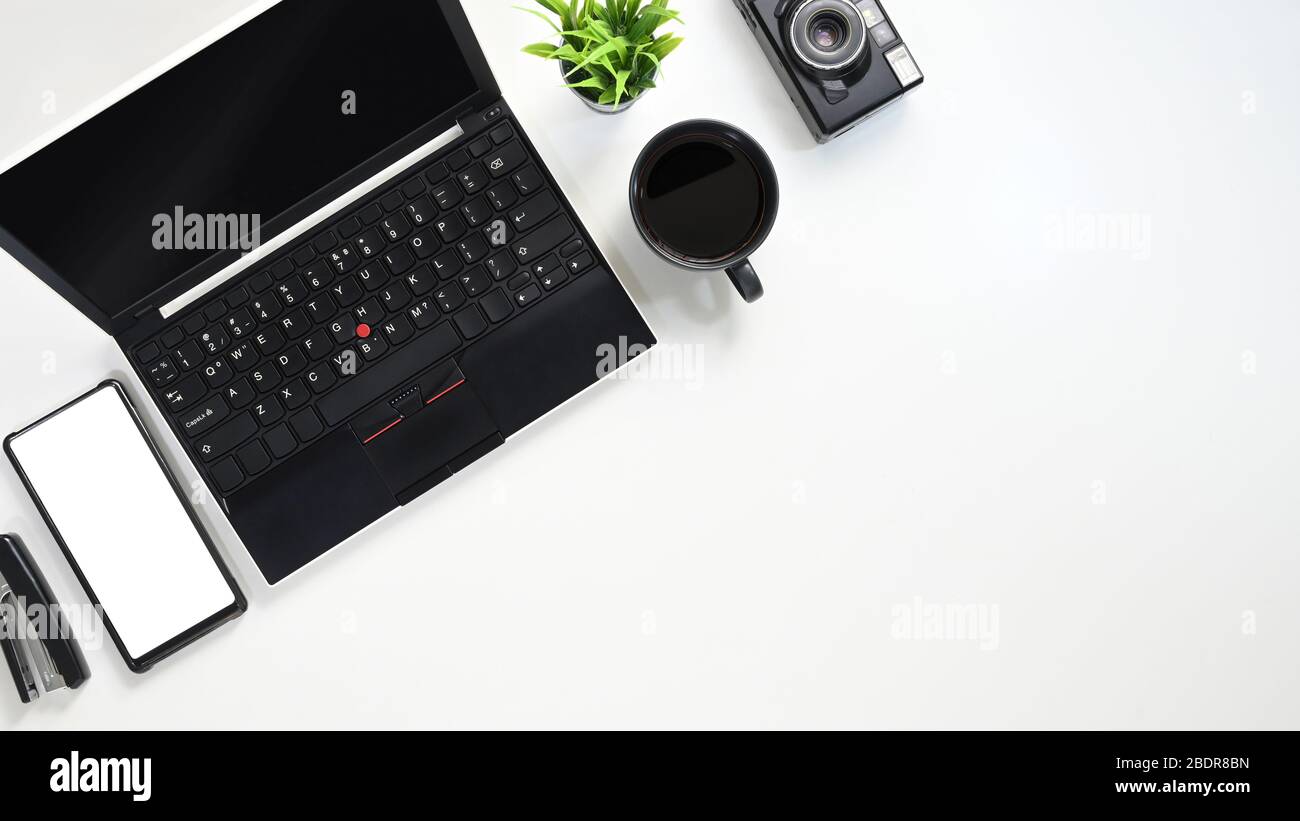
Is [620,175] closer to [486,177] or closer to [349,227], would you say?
[486,177]

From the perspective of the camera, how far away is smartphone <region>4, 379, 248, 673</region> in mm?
910

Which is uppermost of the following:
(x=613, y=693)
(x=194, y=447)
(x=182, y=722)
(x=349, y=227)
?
(x=349, y=227)

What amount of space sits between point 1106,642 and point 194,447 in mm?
966

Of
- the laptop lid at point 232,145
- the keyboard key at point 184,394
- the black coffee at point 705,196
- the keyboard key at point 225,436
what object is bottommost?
the black coffee at point 705,196

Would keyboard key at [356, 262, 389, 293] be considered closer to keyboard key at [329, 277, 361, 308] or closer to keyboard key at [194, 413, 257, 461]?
keyboard key at [329, 277, 361, 308]

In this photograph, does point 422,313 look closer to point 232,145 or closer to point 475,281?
point 475,281

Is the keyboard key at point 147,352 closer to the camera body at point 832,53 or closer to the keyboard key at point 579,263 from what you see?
the keyboard key at point 579,263

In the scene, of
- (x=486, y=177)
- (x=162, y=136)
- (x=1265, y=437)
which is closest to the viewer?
(x=162, y=136)

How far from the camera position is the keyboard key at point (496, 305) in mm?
877

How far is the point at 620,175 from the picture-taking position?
93 centimetres

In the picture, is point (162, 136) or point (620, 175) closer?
point (162, 136)

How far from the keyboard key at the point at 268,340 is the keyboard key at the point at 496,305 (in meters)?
0.20

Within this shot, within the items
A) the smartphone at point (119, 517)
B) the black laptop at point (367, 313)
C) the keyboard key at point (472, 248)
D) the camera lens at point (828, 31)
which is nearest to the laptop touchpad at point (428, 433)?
the black laptop at point (367, 313)

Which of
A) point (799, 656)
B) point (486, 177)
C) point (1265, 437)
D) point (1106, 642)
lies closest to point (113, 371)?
point (486, 177)
